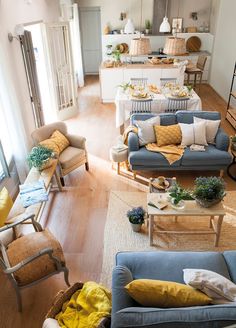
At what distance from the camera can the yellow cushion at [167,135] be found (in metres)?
4.34

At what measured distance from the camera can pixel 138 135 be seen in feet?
14.4

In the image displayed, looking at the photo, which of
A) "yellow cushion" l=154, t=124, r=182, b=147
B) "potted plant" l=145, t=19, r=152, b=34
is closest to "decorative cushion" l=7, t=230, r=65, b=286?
"yellow cushion" l=154, t=124, r=182, b=147

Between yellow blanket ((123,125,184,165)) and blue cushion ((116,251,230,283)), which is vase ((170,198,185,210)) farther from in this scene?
yellow blanket ((123,125,184,165))

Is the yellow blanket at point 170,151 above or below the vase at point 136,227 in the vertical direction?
above

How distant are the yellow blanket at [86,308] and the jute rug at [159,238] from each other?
0.67 metres

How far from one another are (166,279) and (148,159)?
6.90 ft

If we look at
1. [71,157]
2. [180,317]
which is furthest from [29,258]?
[71,157]

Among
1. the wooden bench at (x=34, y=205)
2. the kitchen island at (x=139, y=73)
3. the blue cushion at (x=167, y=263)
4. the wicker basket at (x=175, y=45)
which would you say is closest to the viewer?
the blue cushion at (x=167, y=263)

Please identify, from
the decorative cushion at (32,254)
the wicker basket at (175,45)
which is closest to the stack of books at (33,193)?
the decorative cushion at (32,254)

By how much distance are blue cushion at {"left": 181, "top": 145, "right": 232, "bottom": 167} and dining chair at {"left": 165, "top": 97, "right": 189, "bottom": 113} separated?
5.62 feet

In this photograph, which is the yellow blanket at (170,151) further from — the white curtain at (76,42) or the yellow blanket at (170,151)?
the white curtain at (76,42)

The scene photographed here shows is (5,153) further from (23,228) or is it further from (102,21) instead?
(102,21)

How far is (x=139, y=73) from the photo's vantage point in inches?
282

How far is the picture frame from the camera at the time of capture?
8.90m
